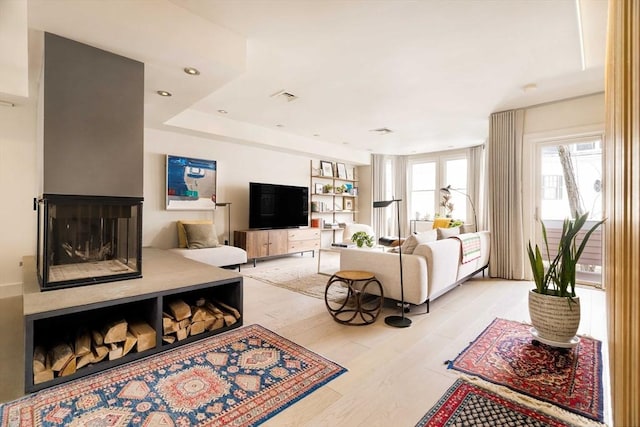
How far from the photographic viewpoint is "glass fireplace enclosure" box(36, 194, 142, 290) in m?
2.05

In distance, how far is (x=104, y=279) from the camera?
2.22 m

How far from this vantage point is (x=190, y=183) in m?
4.80

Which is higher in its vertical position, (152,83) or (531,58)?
(531,58)

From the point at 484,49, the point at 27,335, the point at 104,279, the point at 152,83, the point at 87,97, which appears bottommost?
the point at 27,335

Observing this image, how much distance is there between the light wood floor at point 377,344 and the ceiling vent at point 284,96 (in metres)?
2.44

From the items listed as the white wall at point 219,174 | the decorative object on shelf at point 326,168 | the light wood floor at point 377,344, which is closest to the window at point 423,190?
the decorative object on shelf at point 326,168

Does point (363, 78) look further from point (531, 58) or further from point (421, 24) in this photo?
point (531, 58)

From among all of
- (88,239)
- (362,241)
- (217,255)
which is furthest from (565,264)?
(217,255)

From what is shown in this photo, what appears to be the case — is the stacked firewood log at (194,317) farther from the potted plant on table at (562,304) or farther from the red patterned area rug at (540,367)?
the potted plant on table at (562,304)

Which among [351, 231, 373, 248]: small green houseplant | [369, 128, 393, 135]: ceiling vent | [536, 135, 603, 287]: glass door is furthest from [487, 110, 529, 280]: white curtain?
[351, 231, 373, 248]: small green houseplant

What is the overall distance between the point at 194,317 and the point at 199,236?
2.41 m

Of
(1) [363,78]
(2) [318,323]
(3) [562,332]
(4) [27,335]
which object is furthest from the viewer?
(1) [363,78]

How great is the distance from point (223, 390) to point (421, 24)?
2904 millimetres

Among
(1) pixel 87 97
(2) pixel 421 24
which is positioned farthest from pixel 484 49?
(1) pixel 87 97
